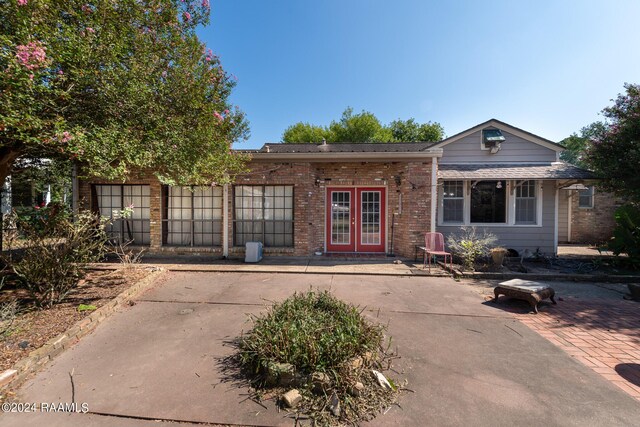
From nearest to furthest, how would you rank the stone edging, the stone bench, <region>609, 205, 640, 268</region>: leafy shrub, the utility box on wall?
1. the stone edging
2. the stone bench
3. <region>609, 205, 640, 268</region>: leafy shrub
4. the utility box on wall

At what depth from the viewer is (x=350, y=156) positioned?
26.7ft

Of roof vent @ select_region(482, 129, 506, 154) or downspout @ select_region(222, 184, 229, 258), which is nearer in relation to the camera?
downspout @ select_region(222, 184, 229, 258)

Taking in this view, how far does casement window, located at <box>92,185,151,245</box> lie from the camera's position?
8938 millimetres

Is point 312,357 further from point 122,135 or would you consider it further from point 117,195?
point 117,195

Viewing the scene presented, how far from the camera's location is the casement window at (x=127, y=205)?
8.94 meters

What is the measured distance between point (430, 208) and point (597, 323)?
4.43m

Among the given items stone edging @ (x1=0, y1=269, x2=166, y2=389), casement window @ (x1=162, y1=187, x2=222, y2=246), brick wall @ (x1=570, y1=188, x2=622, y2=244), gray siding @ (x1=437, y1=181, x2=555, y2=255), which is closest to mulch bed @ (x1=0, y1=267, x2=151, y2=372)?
stone edging @ (x1=0, y1=269, x2=166, y2=389)

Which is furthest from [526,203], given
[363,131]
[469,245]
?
[363,131]

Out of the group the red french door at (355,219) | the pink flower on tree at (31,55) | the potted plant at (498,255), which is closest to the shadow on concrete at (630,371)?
the potted plant at (498,255)

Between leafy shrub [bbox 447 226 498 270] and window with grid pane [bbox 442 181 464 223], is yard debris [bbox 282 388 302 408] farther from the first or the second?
window with grid pane [bbox 442 181 464 223]

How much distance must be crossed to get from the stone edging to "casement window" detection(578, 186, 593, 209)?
17.6 meters

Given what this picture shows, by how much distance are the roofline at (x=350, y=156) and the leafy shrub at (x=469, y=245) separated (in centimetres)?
267

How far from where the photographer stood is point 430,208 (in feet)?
26.6

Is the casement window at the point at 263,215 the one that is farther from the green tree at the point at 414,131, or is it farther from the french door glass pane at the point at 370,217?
the green tree at the point at 414,131
